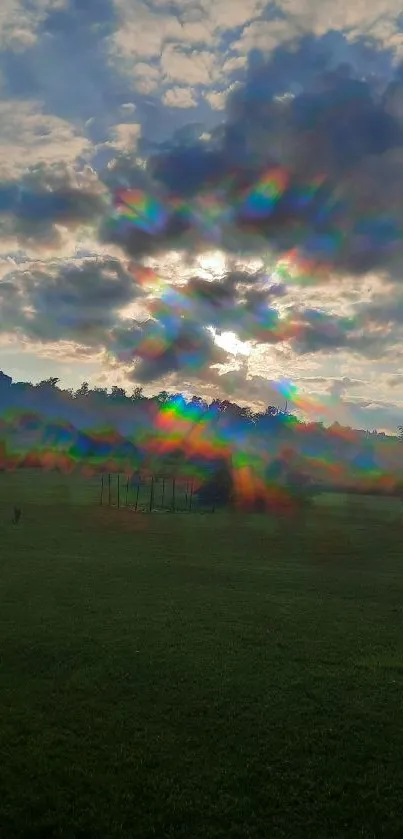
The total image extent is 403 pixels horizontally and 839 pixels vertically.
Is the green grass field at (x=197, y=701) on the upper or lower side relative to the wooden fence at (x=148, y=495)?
lower

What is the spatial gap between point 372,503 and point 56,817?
383 ft

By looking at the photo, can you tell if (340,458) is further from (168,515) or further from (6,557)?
(6,557)

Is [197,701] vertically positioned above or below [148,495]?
below

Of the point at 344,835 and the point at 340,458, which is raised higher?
the point at 340,458

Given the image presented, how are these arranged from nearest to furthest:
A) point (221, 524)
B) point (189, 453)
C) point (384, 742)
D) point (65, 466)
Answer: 1. point (384, 742)
2. point (221, 524)
3. point (189, 453)
4. point (65, 466)

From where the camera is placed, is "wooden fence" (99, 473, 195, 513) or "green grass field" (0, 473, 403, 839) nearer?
"green grass field" (0, 473, 403, 839)

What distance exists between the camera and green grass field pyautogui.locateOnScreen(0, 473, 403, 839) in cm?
1680

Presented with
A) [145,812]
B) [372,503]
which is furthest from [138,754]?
[372,503]

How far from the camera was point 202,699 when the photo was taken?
24031mm

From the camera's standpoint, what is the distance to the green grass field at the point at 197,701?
55.1 feet

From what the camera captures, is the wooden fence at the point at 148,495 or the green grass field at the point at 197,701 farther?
the wooden fence at the point at 148,495

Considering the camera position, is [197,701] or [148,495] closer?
[197,701]

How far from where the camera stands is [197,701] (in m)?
23.8

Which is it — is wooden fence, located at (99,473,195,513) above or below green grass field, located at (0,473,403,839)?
above
